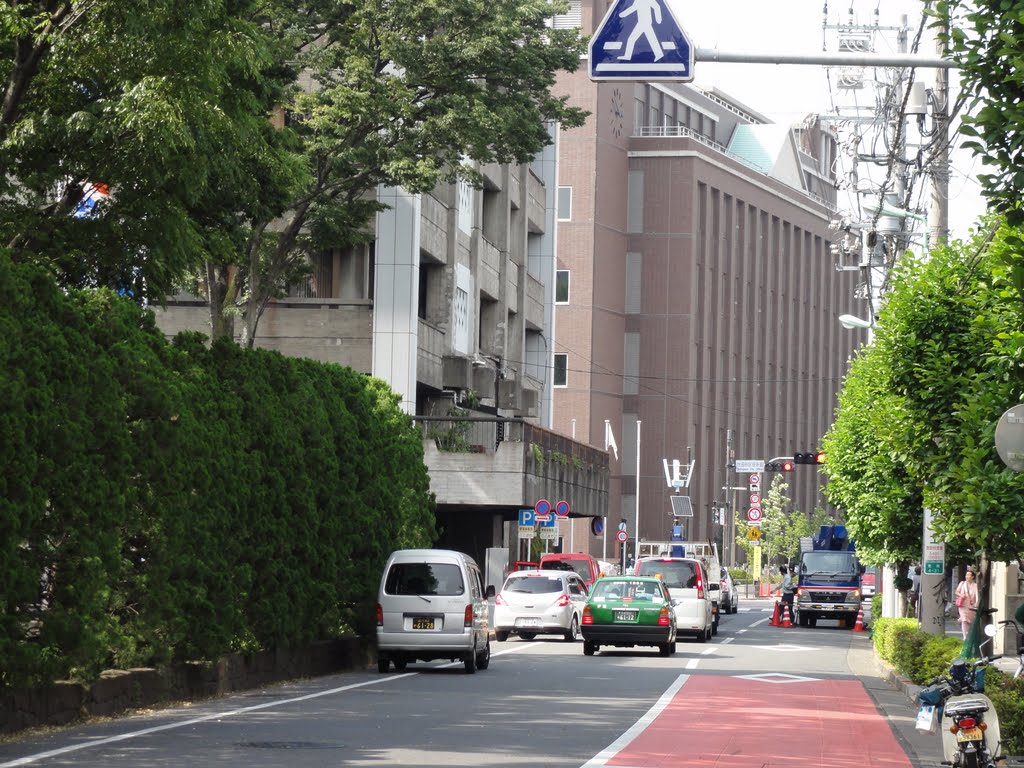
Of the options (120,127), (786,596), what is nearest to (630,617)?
(120,127)

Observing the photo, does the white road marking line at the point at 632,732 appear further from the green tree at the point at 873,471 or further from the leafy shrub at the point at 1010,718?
the green tree at the point at 873,471

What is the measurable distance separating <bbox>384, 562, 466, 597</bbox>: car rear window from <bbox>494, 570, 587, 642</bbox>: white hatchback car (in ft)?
41.5

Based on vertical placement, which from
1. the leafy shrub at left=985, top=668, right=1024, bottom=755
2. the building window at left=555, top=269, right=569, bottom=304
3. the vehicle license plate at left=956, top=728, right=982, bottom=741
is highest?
the building window at left=555, top=269, right=569, bottom=304

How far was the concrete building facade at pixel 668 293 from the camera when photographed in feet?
368

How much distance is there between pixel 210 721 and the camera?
17.9 m

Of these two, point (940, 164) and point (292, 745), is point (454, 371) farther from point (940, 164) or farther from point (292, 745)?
point (292, 745)

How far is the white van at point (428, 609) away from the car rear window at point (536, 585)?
488 inches

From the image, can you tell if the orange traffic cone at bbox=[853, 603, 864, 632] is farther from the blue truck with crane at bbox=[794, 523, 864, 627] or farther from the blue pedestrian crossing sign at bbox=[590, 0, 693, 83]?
the blue pedestrian crossing sign at bbox=[590, 0, 693, 83]

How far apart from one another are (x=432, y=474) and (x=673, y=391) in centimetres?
6971

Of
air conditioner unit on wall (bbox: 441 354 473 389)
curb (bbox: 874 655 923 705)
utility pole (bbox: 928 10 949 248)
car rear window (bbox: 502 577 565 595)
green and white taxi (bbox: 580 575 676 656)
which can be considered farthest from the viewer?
air conditioner unit on wall (bbox: 441 354 473 389)

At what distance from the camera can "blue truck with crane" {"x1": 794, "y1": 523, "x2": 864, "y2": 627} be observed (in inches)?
2111

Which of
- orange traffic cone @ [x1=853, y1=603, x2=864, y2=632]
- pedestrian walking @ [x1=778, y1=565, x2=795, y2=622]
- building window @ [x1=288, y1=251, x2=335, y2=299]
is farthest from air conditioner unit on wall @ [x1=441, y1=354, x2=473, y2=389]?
orange traffic cone @ [x1=853, y1=603, x2=864, y2=632]

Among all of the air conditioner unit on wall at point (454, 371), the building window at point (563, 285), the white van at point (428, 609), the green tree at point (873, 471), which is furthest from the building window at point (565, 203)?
the white van at point (428, 609)

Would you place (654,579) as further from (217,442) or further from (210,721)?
(210,721)
